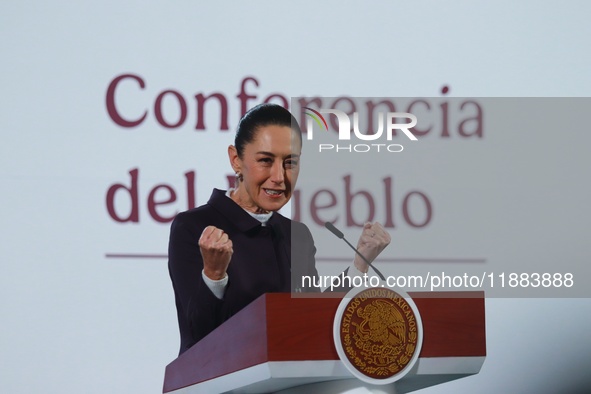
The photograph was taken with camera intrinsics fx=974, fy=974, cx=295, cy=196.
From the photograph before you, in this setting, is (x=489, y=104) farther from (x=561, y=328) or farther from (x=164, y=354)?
(x=164, y=354)

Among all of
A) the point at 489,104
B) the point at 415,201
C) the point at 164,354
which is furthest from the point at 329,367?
the point at 489,104

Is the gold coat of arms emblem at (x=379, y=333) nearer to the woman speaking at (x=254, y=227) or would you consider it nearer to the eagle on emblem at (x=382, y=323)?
the eagle on emblem at (x=382, y=323)

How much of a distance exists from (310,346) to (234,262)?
1.97 feet

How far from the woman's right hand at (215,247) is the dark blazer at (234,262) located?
0.08 meters

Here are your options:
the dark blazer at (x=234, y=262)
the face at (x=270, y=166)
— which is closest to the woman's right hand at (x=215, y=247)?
the dark blazer at (x=234, y=262)

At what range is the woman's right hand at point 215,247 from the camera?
1.56m

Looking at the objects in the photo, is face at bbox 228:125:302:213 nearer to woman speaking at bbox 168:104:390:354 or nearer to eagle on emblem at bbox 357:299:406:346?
woman speaking at bbox 168:104:390:354

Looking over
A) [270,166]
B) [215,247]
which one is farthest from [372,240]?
[270,166]

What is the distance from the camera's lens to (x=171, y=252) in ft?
6.49

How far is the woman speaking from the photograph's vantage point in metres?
1.91

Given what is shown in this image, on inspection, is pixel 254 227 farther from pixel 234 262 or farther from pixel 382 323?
pixel 382 323

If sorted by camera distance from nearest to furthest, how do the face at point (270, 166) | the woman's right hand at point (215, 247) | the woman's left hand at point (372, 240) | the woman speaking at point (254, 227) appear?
1. the woman's right hand at point (215, 247)
2. the woman's left hand at point (372, 240)
3. the woman speaking at point (254, 227)
4. the face at point (270, 166)

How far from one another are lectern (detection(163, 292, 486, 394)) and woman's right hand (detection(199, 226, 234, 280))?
13cm

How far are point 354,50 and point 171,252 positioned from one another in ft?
4.14
